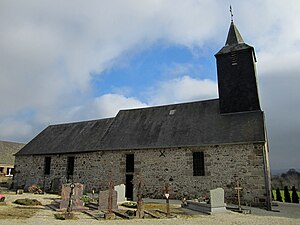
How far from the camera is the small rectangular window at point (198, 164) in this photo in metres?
15.4

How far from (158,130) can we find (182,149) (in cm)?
263

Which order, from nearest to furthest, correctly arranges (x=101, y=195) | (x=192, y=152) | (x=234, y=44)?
(x=101, y=195) < (x=192, y=152) < (x=234, y=44)

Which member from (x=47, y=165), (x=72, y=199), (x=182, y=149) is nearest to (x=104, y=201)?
(x=72, y=199)

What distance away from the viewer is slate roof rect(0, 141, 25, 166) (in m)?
34.1

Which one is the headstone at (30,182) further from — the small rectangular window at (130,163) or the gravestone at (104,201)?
the gravestone at (104,201)

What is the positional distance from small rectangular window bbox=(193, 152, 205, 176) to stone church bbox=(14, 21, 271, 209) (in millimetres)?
59

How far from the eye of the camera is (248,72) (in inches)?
676

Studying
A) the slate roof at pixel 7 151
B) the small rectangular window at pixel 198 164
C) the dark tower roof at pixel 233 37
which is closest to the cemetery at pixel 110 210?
the small rectangular window at pixel 198 164

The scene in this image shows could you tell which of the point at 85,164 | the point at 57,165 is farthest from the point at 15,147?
the point at 85,164

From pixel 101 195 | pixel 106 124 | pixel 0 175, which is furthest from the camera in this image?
pixel 0 175

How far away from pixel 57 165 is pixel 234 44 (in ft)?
53.1

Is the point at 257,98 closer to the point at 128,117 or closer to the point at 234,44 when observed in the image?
the point at 234,44

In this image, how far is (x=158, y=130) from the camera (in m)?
18.0

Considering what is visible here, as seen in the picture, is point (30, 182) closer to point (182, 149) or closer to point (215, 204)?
point (182, 149)
